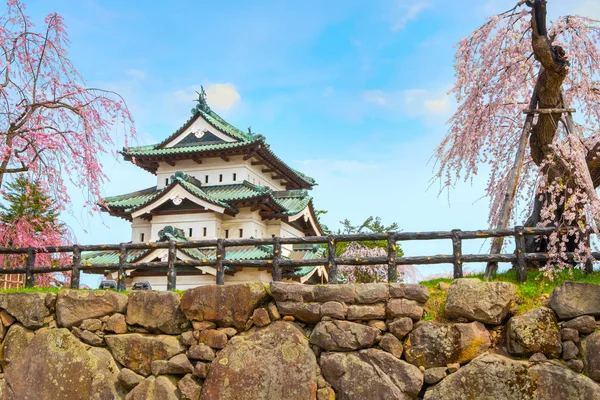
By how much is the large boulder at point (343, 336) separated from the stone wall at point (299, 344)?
0.05 feet

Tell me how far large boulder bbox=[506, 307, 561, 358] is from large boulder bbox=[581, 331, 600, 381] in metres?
0.36

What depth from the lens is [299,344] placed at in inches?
346

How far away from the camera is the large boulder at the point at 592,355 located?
755cm

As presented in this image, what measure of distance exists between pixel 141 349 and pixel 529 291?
665 cm

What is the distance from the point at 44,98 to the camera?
11031mm

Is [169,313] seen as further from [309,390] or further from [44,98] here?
[44,98]

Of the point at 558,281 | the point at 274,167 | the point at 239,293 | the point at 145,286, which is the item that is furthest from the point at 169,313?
the point at 274,167

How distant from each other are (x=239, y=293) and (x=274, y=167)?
12.2 m

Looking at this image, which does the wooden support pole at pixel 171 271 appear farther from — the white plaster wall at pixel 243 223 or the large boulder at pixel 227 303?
the white plaster wall at pixel 243 223

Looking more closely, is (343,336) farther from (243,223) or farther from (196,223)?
(196,223)

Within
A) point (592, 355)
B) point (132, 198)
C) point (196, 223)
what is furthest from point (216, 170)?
point (592, 355)

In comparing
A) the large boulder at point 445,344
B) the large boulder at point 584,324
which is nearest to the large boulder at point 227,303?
the large boulder at point 445,344

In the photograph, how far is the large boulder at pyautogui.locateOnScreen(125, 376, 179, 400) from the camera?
910cm

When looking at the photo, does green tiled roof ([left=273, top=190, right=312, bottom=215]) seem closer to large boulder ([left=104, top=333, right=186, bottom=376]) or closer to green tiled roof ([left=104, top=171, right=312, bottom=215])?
green tiled roof ([left=104, top=171, right=312, bottom=215])
